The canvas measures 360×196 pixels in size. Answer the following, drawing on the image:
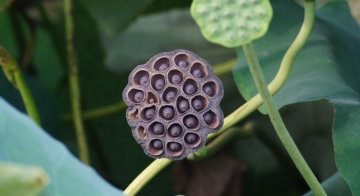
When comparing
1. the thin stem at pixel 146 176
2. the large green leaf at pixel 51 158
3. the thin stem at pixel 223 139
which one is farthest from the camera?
Result: the thin stem at pixel 223 139

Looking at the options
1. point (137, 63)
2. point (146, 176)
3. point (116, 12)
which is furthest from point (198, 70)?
point (137, 63)

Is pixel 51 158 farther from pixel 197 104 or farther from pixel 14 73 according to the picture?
pixel 14 73

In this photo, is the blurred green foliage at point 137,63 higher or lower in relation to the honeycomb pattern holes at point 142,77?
lower

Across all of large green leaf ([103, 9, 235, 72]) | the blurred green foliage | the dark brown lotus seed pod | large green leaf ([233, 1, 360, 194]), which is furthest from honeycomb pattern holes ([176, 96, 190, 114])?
large green leaf ([103, 9, 235, 72])

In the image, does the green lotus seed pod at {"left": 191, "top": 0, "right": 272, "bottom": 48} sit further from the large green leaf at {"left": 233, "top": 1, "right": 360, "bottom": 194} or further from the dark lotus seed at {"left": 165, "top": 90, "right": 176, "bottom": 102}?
the large green leaf at {"left": 233, "top": 1, "right": 360, "bottom": 194}

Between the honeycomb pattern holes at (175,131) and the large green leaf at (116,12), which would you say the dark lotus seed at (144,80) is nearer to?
the honeycomb pattern holes at (175,131)

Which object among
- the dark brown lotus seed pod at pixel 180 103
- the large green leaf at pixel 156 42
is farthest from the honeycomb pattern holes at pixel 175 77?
the large green leaf at pixel 156 42
